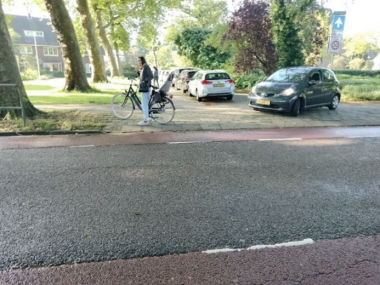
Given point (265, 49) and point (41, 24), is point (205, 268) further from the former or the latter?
point (41, 24)

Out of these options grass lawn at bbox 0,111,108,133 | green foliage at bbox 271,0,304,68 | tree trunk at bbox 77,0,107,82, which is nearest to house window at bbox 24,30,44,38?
tree trunk at bbox 77,0,107,82

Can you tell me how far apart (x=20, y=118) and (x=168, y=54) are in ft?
196

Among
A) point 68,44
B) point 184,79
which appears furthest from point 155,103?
point 184,79

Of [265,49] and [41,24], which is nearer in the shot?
[265,49]

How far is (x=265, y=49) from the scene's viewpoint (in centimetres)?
2000

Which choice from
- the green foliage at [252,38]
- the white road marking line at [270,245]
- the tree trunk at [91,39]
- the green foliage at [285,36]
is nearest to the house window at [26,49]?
the tree trunk at [91,39]

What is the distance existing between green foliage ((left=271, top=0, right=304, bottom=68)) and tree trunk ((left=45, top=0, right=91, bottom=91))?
12.1 meters

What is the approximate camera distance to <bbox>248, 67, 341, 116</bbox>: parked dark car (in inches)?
401

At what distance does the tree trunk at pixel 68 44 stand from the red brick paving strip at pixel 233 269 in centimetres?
1417

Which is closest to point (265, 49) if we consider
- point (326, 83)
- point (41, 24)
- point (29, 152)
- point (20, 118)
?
point (326, 83)

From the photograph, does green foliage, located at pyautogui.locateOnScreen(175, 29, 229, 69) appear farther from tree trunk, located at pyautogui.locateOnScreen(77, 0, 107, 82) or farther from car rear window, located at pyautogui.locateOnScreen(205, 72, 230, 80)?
car rear window, located at pyautogui.locateOnScreen(205, 72, 230, 80)

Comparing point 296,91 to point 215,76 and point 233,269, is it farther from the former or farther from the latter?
point 233,269

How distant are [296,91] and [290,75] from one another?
113 centimetres

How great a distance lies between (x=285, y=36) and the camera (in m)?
18.8
